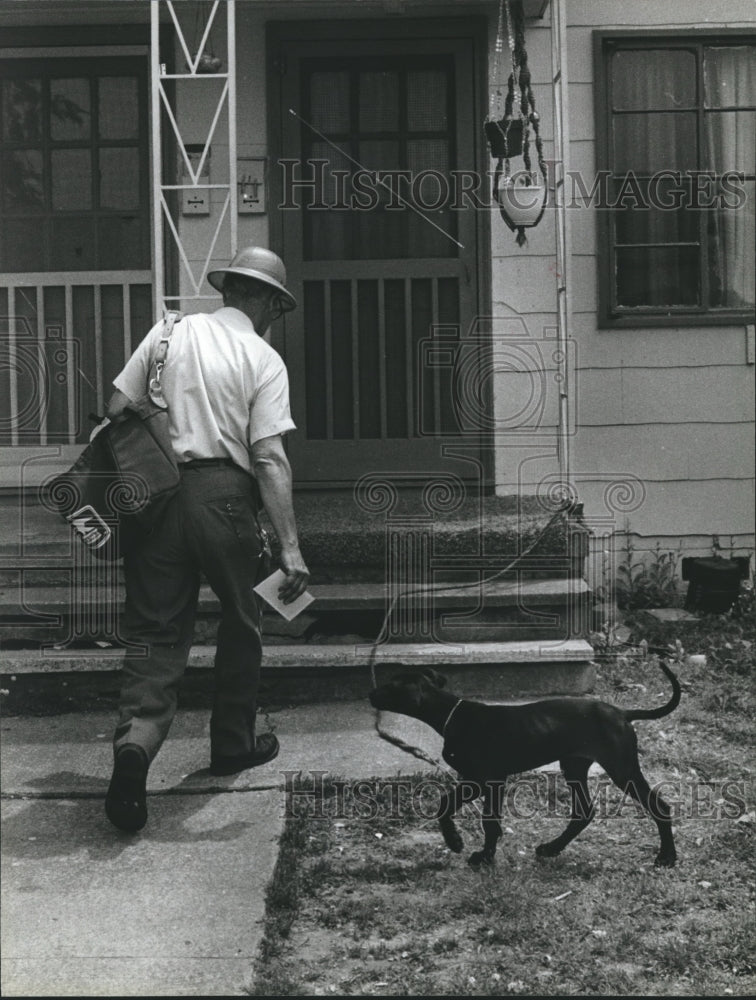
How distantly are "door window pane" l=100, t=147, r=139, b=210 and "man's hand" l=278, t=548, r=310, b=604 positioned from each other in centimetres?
384

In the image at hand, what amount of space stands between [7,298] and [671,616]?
4332mm

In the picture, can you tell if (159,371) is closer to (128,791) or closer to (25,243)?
(128,791)

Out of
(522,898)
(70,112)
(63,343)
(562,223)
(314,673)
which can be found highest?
(70,112)

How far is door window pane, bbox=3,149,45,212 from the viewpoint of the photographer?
7.25 metres

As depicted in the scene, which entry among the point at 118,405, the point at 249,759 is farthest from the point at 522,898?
the point at 118,405

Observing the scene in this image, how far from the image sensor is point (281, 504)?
422cm

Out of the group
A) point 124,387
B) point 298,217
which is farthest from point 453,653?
point 298,217

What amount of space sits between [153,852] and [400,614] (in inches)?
83.6

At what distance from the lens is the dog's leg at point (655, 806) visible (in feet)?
12.0

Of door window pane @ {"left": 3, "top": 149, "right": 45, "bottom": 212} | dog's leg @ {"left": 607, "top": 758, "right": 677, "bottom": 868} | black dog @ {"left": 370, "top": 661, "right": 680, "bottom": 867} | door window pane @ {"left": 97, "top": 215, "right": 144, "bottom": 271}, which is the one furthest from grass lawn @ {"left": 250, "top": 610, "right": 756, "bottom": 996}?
door window pane @ {"left": 3, "top": 149, "right": 45, "bottom": 212}

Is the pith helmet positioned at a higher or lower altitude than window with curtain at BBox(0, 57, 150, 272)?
lower

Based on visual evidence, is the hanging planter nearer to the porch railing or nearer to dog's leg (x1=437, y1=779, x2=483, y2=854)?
the porch railing

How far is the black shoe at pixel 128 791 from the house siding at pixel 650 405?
145 inches

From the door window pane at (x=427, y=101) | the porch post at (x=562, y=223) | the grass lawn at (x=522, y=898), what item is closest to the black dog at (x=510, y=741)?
the grass lawn at (x=522, y=898)
